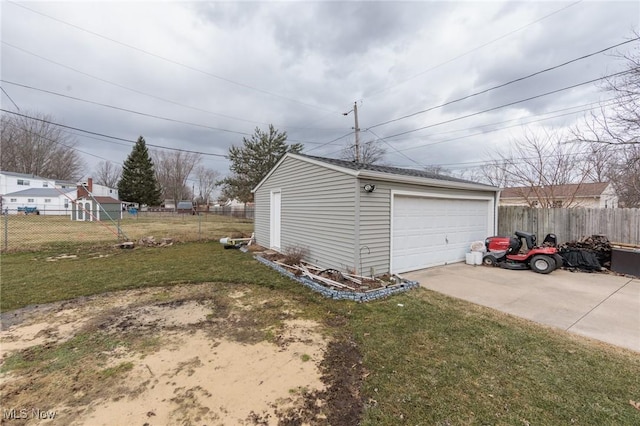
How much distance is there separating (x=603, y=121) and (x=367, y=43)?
710cm

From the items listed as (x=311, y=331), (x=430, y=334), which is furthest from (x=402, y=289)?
(x=311, y=331)

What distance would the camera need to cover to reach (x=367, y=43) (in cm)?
822

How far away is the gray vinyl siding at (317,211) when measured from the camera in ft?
18.4

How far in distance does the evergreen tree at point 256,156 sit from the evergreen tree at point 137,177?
57.2 ft

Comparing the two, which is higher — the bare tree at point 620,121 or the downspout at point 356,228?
the bare tree at point 620,121

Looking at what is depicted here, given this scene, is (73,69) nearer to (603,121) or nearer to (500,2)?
(500,2)

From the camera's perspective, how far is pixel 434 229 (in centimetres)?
686

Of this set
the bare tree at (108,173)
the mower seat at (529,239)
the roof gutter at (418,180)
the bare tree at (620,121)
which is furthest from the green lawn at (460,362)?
the bare tree at (108,173)

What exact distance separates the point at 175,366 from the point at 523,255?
300 inches

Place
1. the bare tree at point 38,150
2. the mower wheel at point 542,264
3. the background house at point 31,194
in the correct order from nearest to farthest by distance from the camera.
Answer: the mower wheel at point 542,264 < the bare tree at point 38,150 < the background house at point 31,194

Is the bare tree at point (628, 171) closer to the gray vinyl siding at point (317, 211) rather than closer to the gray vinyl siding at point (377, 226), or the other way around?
the gray vinyl siding at point (377, 226)

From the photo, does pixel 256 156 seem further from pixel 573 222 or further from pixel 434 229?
pixel 573 222

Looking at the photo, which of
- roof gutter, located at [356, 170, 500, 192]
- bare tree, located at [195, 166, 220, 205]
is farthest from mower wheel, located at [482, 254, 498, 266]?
bare tree, located at [195, 166, 220, 205]

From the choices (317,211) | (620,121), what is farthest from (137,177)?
(620,121)
